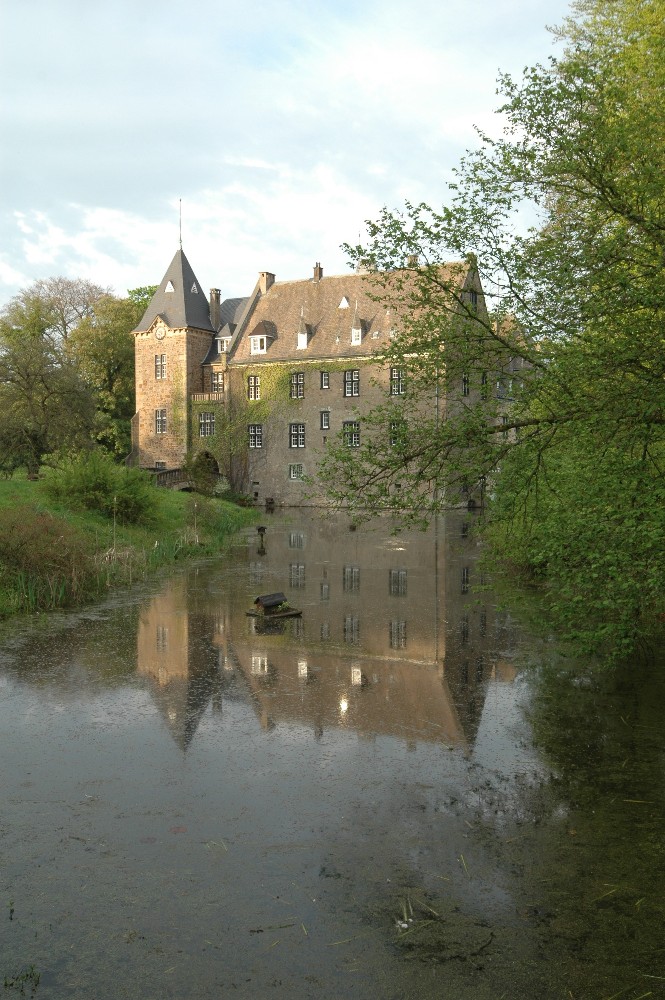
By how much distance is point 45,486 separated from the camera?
24.7 meters

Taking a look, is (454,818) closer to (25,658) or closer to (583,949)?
(583,949)

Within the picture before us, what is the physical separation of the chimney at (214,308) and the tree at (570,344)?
147 feet

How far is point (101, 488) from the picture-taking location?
25.0 metres

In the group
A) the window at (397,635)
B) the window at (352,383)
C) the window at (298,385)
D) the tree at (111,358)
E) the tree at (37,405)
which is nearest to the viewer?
the window at (397,635)

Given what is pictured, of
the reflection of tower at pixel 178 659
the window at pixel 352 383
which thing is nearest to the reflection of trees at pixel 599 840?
the reflection of tower at pixel 178 659

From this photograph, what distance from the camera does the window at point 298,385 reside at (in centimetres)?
5044

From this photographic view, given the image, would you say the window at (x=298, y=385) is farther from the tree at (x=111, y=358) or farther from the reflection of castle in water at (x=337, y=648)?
the reflection of castle in water at (x=337, y=648)

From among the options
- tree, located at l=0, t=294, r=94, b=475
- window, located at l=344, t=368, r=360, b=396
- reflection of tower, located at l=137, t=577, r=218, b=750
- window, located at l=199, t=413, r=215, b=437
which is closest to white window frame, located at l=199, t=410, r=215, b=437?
window, located at l=199, t=413, r=215, b=437

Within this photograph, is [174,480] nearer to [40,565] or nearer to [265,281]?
[265,281]

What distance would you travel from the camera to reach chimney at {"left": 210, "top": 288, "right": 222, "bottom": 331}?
179ft

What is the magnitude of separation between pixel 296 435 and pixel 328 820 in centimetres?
4448

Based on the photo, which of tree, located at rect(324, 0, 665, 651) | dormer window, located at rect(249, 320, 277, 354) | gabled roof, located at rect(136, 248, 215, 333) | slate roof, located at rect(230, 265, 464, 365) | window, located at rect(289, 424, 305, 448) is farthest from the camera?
gabled roof, located at rect(136, 248, 215, 333)

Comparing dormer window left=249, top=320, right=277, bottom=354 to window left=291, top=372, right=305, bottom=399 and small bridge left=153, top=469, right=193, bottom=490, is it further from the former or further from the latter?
small bridge left=153, top=469, right=193, bottom=490

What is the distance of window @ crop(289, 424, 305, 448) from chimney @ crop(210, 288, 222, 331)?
30.9 feet
